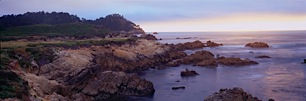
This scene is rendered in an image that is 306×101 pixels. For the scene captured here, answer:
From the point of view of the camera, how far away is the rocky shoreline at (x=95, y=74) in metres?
31.9

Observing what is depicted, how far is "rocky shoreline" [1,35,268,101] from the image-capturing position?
31.9 m

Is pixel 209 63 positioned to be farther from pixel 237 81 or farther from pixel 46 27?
pixel 46 27

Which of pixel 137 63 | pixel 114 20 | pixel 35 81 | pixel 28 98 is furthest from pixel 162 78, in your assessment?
pixel 114 20

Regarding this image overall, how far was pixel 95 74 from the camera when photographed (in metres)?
41.9

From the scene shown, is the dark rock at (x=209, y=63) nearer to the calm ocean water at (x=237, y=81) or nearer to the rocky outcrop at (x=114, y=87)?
the calm ocean water at (x=237, y=81)

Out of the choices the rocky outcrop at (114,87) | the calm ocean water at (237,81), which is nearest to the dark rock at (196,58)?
the calm ocean water at (237,81)

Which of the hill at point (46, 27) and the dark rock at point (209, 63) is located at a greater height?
the hill at point (46, 27)

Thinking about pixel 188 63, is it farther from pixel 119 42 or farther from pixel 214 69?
pixel 119 42

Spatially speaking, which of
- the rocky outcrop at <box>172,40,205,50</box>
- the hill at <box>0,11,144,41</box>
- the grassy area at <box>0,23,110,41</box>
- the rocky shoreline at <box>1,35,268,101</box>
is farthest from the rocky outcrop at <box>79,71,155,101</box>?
the rocky outcrop at <box>172,40,205,50</box>

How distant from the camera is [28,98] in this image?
25906mm

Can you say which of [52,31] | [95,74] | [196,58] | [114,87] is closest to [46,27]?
[52,31]

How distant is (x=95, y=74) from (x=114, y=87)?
3533mm

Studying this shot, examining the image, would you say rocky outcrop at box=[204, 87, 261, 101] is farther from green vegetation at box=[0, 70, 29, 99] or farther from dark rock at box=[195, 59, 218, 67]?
dark rock at box=[195, 59, 218, 67]

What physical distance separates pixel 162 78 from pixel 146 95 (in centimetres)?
1268
